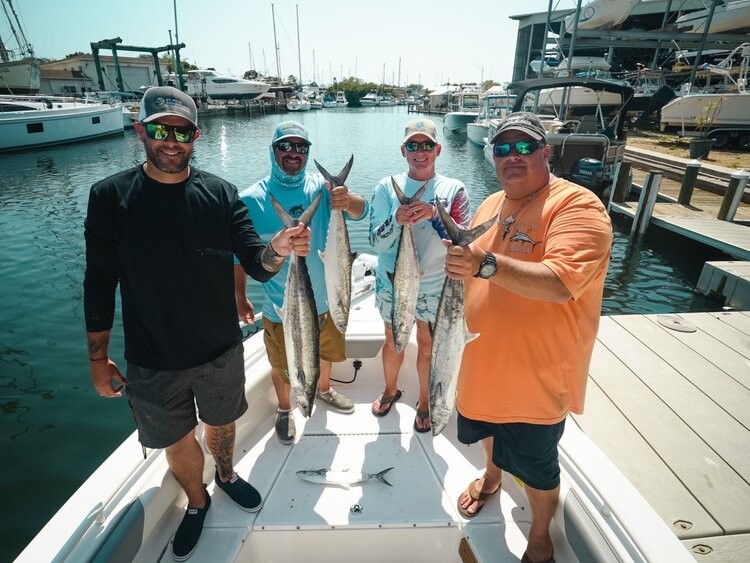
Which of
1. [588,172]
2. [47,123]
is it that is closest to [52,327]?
[588,172]

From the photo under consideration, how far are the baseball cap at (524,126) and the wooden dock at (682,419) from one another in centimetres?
218

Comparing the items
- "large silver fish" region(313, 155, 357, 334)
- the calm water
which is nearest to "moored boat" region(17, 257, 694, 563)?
"large silver fish" region(313, 155, 357, 334)

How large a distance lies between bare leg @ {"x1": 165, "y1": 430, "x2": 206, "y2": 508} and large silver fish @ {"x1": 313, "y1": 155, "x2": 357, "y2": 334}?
42.1 inches

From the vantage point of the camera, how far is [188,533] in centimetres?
212

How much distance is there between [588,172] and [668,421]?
34.0 ft

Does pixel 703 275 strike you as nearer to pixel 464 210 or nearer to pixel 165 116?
pixel 464 210

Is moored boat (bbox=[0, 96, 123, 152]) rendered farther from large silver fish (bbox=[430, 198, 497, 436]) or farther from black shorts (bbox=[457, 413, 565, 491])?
black shorts (bbox=[457, 413, 565, 491])

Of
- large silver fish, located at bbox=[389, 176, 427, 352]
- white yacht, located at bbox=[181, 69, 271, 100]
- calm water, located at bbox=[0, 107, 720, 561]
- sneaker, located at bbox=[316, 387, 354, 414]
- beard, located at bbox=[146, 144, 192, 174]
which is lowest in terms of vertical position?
calm water, located at bbox=[0, 107, 720, 561]

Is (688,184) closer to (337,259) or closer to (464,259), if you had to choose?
(337,259)

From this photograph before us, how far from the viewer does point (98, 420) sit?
15.3 feet

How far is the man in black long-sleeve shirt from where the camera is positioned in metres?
1.87

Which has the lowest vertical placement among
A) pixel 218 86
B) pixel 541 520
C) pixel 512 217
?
pixel 541 520

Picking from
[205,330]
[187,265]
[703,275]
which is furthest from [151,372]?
[703,275]

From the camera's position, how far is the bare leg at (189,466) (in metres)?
2.13
